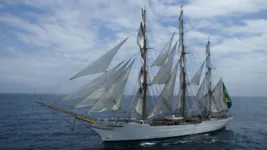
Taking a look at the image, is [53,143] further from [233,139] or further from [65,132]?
[233,139]

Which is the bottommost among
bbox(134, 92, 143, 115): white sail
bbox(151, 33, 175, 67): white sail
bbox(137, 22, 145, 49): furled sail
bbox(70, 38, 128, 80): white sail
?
bbox(134, 92, 143, 115): white sail

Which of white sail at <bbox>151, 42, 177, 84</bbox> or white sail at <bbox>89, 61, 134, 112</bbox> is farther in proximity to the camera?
white sail at <bbox>151, 42, 177, 84</bbox>

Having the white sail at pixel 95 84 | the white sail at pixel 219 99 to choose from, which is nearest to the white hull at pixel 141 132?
the white sail at pixel 95 84

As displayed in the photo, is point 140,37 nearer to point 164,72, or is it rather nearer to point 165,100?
point 164,72

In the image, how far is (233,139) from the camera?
33969 millimetres

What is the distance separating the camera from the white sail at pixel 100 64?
1006 inches

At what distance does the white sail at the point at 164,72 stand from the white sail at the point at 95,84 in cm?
618

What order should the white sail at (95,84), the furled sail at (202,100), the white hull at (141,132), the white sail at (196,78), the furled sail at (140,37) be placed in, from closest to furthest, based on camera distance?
the white sail at (95,84) → the white hull at (141,132) → the furled sail at (140,37) → the white sail at (196,78) → the furled sail at (202,100)

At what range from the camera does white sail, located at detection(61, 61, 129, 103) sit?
82.4 ft

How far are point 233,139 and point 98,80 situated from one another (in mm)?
22422

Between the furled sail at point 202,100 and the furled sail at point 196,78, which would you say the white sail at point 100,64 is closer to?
the furled sail at point 196,78

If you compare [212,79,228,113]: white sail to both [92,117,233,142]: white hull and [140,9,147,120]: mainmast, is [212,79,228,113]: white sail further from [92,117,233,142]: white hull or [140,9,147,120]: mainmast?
[140,9,147,120]: mainmast

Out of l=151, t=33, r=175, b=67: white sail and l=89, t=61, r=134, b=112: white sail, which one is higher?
l=151, t=33, r=175, b=67: white sail

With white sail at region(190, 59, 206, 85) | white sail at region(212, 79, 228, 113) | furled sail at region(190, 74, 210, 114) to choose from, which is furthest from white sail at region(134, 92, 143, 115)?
white sail at region(212, 79, 228, 113)
